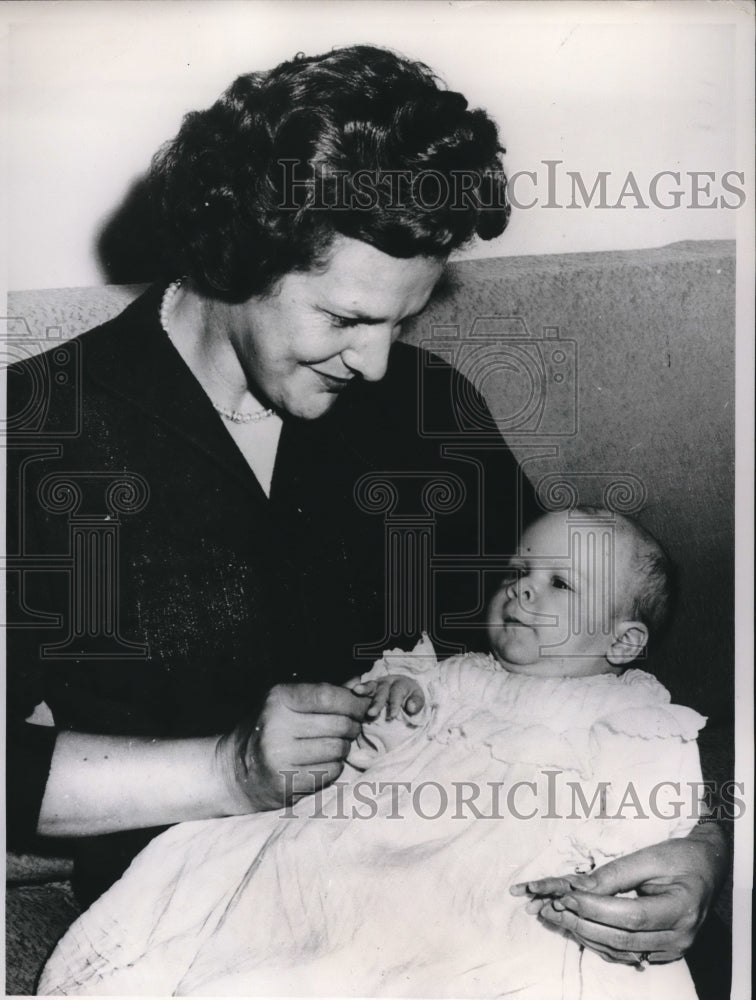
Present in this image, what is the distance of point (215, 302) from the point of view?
130 cm

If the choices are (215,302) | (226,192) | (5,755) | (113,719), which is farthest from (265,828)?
(226,192)

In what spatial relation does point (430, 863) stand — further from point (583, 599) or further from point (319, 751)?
point (583, 599)

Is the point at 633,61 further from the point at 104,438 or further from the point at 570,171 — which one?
the point at 104,438

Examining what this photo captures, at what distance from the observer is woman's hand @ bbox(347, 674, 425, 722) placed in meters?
1.29

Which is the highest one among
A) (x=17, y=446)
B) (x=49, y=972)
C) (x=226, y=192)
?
(x=226, y=192)

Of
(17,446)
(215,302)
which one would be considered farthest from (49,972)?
(215,302)

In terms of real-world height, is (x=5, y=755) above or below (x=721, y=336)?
below

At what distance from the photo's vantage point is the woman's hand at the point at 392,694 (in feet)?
4.23

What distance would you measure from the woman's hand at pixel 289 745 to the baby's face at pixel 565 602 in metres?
0.21

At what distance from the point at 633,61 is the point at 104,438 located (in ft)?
2.77
